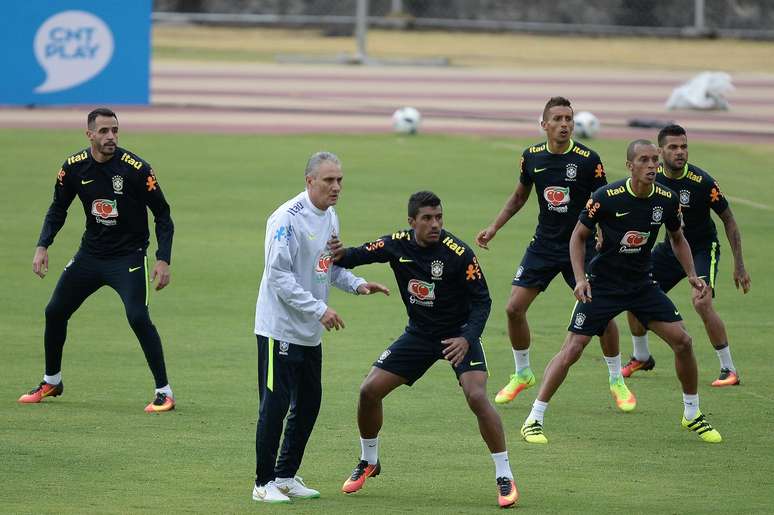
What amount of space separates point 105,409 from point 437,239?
369 centimetres

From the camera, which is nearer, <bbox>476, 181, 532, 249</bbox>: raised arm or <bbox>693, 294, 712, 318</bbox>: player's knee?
<bbox>693, 294, 712, 318</bbox>: player's knee

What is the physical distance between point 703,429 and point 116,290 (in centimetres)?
472

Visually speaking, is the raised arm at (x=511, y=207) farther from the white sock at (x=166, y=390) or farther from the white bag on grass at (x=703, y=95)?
the white bag on grass at (x=703, y=95)

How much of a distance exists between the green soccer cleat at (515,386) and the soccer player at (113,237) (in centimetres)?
278

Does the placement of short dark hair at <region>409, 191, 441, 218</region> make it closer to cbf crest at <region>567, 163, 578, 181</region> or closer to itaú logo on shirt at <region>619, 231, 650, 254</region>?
itaú logo on shirt at <region>619, 231, 650, 254</region>

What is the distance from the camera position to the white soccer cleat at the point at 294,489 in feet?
28.9

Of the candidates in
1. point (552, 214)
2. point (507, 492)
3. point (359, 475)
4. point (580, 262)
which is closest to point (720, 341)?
point (552, 214)

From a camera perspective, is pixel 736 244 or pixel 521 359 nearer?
pixel 736 244

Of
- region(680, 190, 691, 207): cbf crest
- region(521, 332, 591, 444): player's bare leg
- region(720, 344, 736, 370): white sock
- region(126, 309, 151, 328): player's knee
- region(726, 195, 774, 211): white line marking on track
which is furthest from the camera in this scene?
region(726, 195, 774, 211): white line marking on track

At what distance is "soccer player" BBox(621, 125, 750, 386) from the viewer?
38.6 feet

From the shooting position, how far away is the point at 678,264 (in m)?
12.5

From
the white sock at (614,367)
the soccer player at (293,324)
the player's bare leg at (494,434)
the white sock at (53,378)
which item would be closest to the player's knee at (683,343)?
the white sock at (614,367)

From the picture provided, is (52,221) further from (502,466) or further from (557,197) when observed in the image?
(502,466)

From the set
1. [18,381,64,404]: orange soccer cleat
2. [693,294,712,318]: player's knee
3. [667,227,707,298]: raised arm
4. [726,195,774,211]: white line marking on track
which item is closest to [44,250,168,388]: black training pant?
[18,381,64,404]: orange soccer cleat
